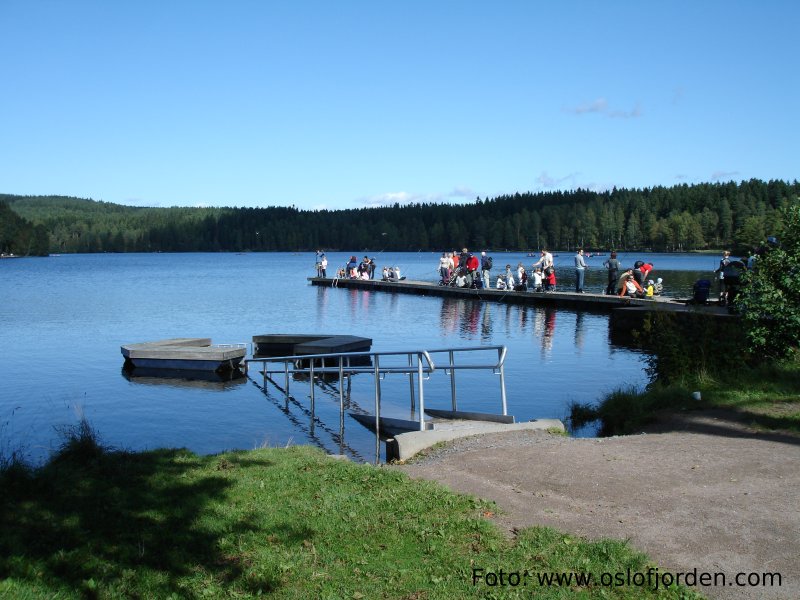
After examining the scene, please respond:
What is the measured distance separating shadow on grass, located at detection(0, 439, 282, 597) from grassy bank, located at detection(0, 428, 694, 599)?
0.01 meters

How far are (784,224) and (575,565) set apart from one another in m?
11.4

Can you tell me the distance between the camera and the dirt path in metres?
5.25

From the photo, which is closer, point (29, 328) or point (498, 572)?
point (498, 572)

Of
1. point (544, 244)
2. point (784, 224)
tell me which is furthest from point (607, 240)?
point (784, 224)

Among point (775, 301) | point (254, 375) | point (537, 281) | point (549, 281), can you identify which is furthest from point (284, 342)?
point (549, 281)

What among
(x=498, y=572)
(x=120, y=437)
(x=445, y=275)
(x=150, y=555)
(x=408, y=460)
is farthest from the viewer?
(x=445, y=275)

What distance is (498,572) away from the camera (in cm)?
490

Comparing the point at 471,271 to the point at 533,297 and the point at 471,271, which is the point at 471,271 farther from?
the point at 533,297

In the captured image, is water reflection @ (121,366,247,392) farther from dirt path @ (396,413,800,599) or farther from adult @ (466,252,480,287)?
adult @ (466,252,480,287)

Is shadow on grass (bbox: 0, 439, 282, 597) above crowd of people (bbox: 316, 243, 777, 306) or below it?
below

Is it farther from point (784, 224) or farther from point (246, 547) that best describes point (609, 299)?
point (246, 547)

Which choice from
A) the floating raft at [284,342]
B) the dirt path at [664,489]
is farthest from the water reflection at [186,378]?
the dirt path at [664,489]

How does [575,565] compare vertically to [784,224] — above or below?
below

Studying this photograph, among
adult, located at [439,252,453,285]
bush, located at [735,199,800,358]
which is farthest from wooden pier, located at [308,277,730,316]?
bush, located at [735,199,800,358]
